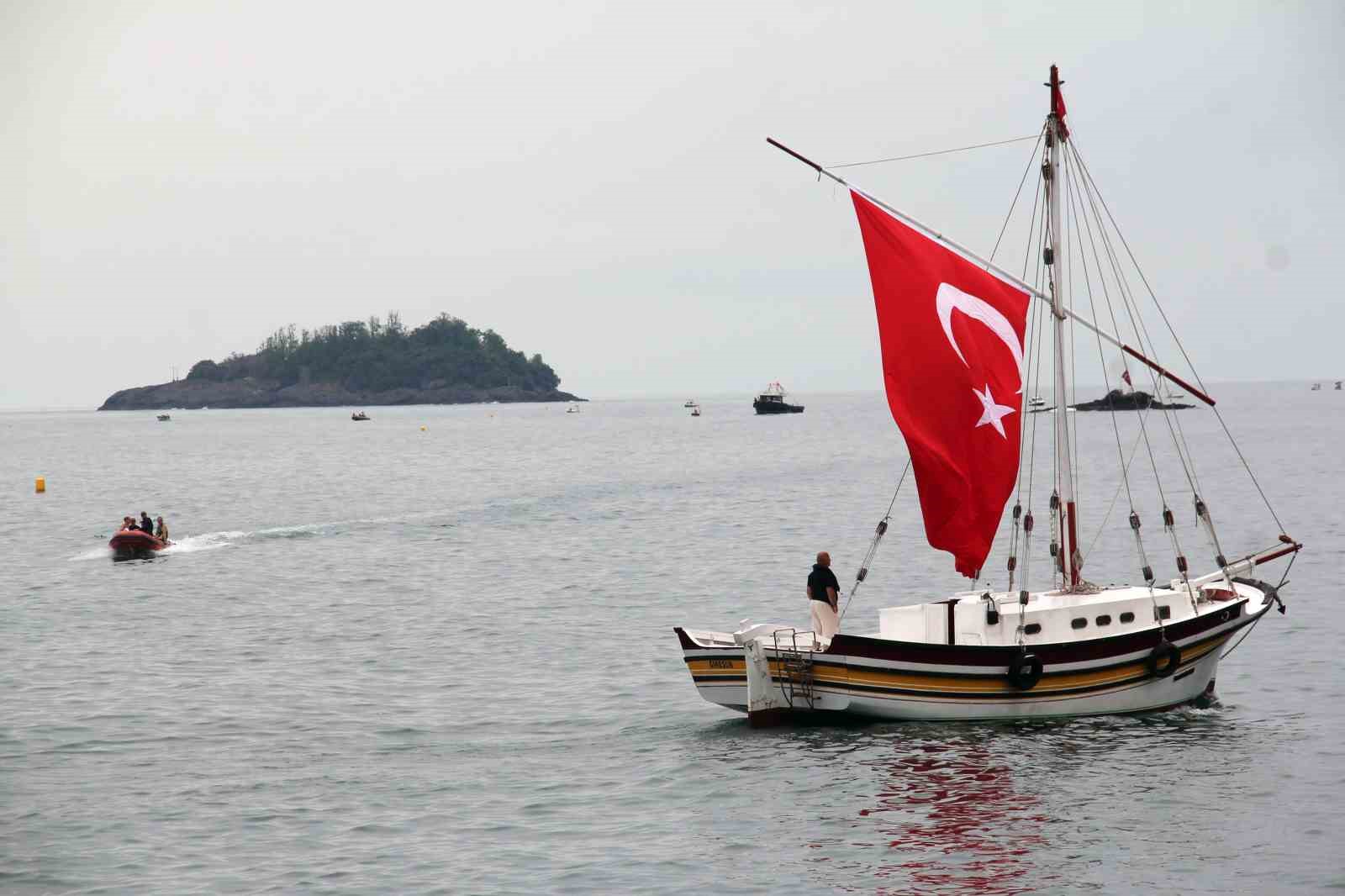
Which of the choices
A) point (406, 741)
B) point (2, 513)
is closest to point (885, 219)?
point (406, 741)

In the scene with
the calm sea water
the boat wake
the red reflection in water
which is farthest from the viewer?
the boat wake

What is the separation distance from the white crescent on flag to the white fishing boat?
0.13 feet

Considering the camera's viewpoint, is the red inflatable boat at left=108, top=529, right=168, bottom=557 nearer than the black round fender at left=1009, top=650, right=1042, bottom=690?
No

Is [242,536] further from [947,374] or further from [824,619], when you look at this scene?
[947,374]

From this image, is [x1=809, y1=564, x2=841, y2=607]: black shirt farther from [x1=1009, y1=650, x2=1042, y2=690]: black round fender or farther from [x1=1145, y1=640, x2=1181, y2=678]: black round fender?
[x1=1145, y1=640, x2=1181, y2=678]: black round fender

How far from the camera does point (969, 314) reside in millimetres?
30547

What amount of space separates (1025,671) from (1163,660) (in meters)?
3.16

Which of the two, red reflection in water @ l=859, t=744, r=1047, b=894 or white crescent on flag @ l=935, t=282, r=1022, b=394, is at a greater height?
white crescent on flag @ l=935, t=282, r=1022, b=394

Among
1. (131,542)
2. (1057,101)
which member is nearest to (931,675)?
(1057,101)

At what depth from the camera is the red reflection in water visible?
2111 cm

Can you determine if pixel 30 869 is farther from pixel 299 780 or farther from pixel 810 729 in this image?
pixel 810 729

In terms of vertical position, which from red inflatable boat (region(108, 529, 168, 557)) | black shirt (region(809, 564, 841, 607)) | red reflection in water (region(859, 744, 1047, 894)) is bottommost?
red reflection in water (region(859, 744, 1047, 894))

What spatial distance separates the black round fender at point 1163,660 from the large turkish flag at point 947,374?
400cm

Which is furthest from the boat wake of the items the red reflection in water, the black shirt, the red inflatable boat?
the red reflection in water
